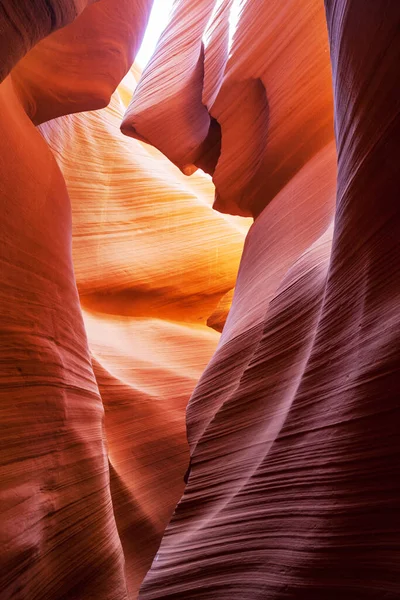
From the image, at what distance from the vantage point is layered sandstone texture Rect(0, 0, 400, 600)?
149cm

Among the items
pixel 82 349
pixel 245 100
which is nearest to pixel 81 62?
pixel 245 100

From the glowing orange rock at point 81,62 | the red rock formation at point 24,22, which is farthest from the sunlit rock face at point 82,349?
the red rock formation at point 24,22

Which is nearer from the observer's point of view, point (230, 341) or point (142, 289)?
point (230, 341)

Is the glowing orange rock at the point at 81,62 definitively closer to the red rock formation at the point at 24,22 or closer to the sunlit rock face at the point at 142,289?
the red rock formation at the point at 24,22

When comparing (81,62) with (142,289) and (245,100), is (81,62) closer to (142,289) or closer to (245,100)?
(245,100)

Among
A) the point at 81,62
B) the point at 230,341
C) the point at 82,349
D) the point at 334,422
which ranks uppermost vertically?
the point at 81,62

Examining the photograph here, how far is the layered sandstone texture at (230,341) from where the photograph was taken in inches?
58.6

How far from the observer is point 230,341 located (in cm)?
296

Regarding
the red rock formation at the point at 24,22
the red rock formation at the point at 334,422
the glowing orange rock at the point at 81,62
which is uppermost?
the glowing orange rock at the point at 81,62

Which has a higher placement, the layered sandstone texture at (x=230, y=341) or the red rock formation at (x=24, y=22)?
the red rock formation at (x=24, y=22)

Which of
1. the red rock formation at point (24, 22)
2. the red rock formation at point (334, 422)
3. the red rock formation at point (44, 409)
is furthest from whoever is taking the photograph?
the red rock formation at point (44, 409)

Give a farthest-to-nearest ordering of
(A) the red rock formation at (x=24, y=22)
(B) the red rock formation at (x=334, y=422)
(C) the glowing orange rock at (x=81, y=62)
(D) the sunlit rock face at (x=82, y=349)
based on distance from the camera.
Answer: (C) the glowing orange rock at (x=81, y=62) → (D) the sunlit rock face at (x=82, y=349) → (A) the red rock formation at (x=24, y=22) → (B) the red rock formation at (x=334, y=422)

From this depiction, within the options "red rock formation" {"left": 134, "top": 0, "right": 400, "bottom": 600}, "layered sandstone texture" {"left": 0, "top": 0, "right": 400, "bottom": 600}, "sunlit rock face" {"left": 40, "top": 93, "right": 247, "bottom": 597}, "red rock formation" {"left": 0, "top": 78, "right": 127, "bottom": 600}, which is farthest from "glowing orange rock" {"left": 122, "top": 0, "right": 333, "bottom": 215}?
"sunlit rock face" {"left": 40, "top": 93, "right": 247, "bottom": 597}

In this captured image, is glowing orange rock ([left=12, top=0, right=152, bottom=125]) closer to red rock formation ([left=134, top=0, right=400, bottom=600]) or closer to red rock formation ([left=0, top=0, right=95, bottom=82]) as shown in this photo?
red rock formation ([left=0, top=0, right=95, bottom=82])
